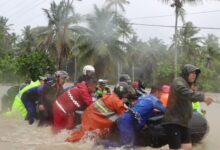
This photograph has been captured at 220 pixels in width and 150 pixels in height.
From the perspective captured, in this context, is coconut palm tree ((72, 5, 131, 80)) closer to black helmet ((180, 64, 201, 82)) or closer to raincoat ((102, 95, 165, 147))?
raincoat ((102, 95, 165, 147))

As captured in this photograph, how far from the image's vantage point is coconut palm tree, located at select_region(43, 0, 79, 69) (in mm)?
40625

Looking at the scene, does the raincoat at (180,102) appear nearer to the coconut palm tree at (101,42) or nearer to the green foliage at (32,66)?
the green foliage at (32,66)

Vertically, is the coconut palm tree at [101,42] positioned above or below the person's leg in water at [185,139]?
below

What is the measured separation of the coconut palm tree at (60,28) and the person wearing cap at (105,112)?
3117 cm

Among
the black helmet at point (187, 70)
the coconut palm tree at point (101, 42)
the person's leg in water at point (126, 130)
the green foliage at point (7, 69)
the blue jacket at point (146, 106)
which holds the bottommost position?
the green foliage at point (7, 69)

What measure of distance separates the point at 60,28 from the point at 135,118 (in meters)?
35.6

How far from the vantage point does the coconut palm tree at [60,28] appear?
4062 cm

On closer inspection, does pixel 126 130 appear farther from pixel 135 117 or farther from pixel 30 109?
pixel 30 109

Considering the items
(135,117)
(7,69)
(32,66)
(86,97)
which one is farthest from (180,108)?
(7,69)

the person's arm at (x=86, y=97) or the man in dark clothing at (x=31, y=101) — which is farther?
the man in dark clothing at (x=31, y=101)

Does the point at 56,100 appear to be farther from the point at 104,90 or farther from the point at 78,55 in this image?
the point at 78,55

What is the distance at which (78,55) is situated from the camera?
135ft

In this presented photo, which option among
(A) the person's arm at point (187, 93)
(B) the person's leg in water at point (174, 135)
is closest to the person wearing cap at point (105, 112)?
(B) the person's leg in water at point (174, 135)

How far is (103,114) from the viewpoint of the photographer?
813 cm
